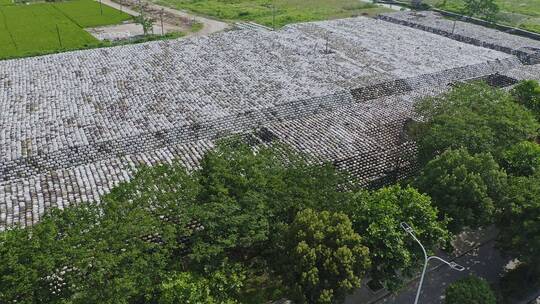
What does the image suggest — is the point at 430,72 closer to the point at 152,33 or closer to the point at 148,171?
the point at 148,171

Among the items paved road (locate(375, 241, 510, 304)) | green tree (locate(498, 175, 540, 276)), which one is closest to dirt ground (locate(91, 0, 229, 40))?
paved road (locate(375, 241, 510, 304))

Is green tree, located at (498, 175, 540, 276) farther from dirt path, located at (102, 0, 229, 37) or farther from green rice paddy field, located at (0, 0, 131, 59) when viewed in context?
green rice paddy field, located at (0, 0, 131, 59)

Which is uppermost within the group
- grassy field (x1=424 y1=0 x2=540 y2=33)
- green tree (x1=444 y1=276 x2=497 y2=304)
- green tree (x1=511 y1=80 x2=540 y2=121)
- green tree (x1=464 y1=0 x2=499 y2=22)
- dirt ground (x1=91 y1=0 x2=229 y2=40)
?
green tree (x1=464 y1=0 x2=499 y2=22)

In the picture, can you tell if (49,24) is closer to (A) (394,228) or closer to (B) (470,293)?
(A) (394,228)

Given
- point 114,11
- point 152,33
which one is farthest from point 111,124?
point 114,11

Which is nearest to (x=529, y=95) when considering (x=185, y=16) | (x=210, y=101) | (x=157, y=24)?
(x=210, y=101)

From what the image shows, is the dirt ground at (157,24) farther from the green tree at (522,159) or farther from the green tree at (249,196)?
the green tree at (522,159)

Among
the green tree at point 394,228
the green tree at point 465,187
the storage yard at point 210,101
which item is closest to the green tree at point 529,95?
the storage yard at point 210,101
